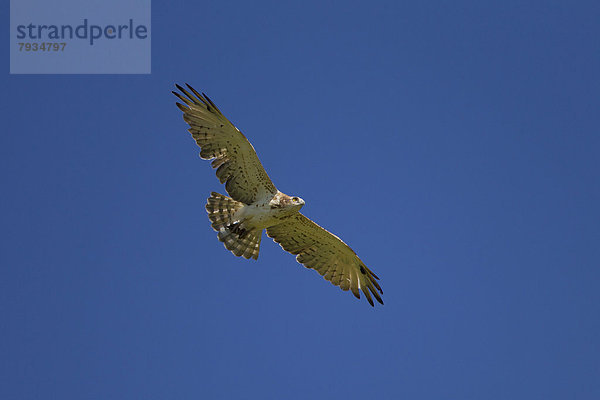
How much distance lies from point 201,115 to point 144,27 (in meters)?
7.37

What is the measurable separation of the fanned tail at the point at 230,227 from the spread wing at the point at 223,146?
449 millimetres

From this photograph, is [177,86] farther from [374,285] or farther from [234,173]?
[374,285]

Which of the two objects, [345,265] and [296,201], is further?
[345,265]

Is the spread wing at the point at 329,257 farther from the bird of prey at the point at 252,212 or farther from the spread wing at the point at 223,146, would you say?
the spread wing at the point at 223,146

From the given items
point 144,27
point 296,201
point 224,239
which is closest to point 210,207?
point 224,239

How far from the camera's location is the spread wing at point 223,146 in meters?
14.8

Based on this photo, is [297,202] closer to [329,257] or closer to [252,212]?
[252,212]

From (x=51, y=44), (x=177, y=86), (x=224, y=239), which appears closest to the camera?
(x=177, y=86)

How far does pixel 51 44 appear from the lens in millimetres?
21266

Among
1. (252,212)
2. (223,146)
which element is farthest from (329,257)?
(223,146)

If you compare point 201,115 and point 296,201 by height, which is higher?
point 201,115

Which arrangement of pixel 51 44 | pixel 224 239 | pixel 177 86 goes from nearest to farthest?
pixel 177 86, pixel 224 239, pixel 51 44

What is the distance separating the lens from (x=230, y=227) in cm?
1573

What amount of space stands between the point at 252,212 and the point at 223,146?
129 centimetres
